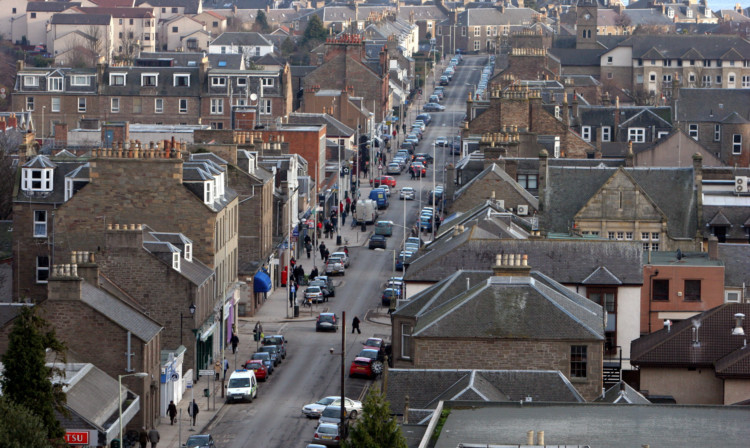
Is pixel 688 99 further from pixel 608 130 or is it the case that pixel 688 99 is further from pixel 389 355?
pixel 389 355

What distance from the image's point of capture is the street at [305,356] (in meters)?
70.1

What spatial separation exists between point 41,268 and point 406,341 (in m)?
22.8

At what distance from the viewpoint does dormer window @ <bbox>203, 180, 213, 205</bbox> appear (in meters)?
82.5

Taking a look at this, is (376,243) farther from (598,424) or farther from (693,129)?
(598,424)

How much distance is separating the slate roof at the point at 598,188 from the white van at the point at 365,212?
36.4 m

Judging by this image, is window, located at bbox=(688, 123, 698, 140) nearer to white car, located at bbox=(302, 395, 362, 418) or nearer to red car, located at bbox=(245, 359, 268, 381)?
red car, located at bbox=(245, 359, 268, 381)

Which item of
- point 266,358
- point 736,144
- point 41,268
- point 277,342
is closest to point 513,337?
point 266,358

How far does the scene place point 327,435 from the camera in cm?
6662

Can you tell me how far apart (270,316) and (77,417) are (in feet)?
112

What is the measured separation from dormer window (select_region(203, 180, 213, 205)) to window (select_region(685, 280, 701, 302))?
21266 mm

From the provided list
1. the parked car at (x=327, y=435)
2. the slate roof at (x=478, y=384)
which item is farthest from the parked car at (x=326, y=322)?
the slate roof at (x=478, y=384)

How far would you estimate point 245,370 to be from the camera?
77562 millimetres

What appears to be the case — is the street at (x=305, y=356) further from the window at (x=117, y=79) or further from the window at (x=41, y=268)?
the window at (x=117, y=79)

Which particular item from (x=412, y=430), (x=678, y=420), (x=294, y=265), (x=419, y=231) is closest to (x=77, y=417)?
(x=412, y=430)
